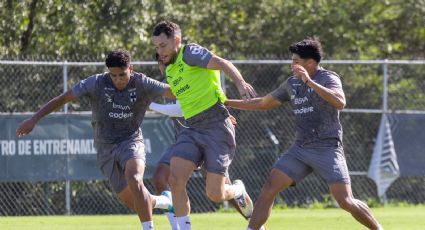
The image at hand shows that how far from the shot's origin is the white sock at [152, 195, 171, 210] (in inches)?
420

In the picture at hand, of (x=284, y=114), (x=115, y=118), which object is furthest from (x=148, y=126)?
(x=115, y=118)

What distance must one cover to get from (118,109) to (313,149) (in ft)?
6.61

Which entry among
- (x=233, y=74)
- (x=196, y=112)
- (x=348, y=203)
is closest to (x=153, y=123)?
(x=196, y=112)

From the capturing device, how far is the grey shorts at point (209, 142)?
9.77 meters

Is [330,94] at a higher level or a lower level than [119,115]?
higher

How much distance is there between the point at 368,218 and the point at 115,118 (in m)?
2.68

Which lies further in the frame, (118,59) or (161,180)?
(161,180)

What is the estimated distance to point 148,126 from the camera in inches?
667

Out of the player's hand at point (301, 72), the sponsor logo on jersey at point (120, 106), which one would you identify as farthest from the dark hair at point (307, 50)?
the sponsor logo on jersey at point (120, 106)

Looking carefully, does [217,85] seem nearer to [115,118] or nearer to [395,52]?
[115,118]

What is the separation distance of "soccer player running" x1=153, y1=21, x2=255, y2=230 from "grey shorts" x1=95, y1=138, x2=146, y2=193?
65 cm

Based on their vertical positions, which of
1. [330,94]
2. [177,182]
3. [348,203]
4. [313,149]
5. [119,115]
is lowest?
[348,203]

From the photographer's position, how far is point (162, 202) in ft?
35.4

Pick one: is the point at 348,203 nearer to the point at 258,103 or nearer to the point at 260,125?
the point at 258,103
